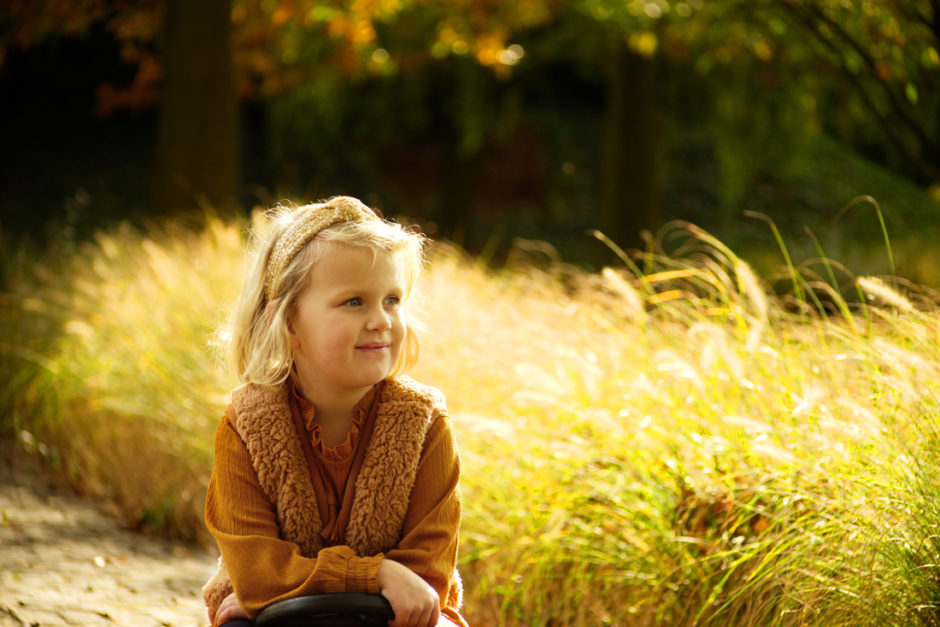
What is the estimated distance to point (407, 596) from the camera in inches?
76.1

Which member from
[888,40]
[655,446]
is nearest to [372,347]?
[655,446]

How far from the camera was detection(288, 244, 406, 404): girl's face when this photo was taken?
2076 millimetres

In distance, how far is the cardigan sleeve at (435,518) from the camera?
206 centimetres

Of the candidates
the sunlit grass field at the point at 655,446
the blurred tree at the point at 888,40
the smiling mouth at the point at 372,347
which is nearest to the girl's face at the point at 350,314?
the smiling mouth at the point at 372,347

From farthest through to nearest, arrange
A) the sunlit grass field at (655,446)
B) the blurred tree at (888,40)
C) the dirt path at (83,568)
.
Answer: the blurred tree at (888,40) → the dirt path at (83,568) → the sunlit grass field at (655,446)

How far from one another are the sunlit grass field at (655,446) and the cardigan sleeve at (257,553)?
1164 millimetres

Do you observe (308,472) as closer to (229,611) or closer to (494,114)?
(229,611)

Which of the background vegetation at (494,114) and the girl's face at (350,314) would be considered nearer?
the girl's face at (350,314)

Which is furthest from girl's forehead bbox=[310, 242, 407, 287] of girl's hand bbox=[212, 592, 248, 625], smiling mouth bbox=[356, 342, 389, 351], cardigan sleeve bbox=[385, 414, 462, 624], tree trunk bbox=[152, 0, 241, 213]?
tree trunk bbox=[152, 0, 241, 213]

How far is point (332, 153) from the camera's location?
18734 mm

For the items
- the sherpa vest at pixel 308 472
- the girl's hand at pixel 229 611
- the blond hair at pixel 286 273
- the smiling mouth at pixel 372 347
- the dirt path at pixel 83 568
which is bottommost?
the dirt path at pixel 83 568

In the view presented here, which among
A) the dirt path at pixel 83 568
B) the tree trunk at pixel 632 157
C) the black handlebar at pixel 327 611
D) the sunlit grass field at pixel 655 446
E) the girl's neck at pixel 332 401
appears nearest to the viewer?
the black handlebar at pixel 327 611

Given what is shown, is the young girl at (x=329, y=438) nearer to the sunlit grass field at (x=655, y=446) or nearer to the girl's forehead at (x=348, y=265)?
the girl's forehead at (x=348, y=265)

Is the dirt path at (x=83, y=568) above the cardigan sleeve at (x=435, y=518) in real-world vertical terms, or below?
below
